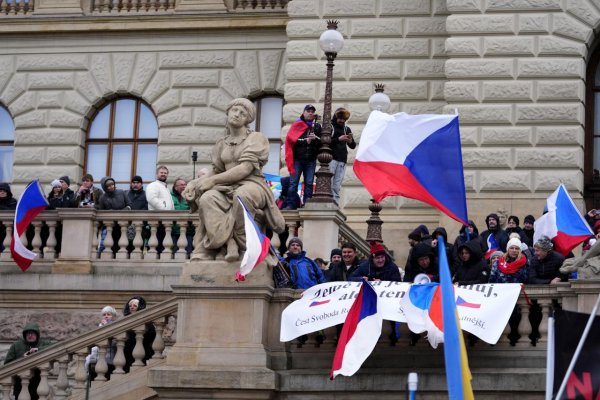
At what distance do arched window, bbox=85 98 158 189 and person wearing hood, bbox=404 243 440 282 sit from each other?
1386 cm

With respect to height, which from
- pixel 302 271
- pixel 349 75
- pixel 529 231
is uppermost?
pixel 349 75

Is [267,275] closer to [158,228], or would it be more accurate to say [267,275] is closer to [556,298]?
[556,298]

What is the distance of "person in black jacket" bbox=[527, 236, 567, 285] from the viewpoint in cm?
2033

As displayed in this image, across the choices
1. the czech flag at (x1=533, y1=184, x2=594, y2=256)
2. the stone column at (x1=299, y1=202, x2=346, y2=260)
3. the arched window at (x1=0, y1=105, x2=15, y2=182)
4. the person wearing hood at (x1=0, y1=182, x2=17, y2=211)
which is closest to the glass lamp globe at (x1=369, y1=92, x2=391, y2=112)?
the stone column at (x1=299, y1=202, x2=346, y2=260)

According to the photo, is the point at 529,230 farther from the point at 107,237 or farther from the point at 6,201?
the point at 6,201

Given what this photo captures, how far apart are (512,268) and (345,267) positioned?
2046mm

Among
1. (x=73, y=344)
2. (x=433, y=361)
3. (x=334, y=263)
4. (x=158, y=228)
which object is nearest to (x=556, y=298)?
(x=433, y=361)

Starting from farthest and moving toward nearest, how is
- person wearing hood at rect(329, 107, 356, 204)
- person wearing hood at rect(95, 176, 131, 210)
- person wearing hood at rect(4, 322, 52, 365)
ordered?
person wearing hood at rect(95, 176, 131, 210) → person wearing hood at rect(329, 107, 356, 204) → person wearing hood at rect(4, 322, 52, 365)

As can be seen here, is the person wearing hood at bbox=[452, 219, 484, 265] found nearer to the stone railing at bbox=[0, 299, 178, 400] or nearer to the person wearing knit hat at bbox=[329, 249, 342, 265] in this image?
the person wearing knit hat at bbox=[329, 249, 342, 265]

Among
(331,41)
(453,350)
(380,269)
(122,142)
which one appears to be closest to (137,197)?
(331,41)

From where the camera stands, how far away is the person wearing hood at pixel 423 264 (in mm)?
20516

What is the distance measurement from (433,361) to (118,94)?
50.8ft

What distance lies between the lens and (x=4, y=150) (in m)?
34.6

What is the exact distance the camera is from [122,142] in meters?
34.4
